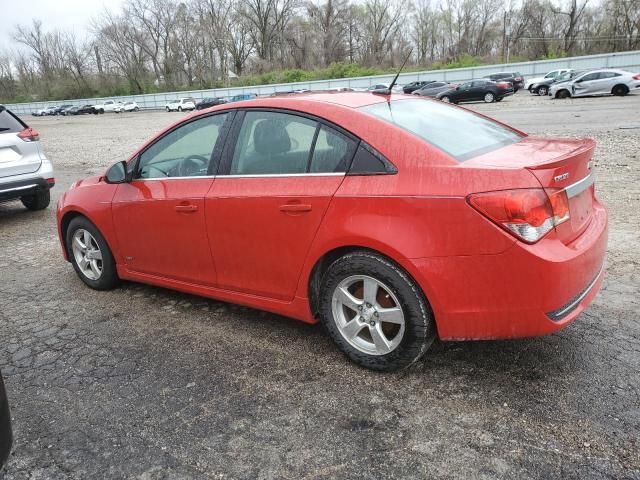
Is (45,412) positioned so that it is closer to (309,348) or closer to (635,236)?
(309,348)

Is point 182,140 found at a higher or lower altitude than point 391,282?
higher

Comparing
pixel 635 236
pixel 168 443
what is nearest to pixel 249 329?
pixel 168 443

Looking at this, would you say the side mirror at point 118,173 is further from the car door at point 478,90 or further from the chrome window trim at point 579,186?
the car door at point 478,90

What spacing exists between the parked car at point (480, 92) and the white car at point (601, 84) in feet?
10.5

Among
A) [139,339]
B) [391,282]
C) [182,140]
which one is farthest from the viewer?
[182,140]

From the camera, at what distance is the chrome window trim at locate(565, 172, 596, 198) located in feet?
9.27

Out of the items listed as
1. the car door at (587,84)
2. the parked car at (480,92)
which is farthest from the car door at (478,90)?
A: the car door at (587,84)

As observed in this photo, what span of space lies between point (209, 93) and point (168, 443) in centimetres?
7340

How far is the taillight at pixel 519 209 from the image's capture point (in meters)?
2.56

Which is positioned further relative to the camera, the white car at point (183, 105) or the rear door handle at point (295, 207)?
the white car at point (183, 105)

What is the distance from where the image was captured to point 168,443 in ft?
8.59

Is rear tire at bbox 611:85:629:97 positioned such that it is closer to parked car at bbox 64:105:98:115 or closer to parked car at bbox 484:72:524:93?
parked car at bbox 484:72:524:93

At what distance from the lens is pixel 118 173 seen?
4309 mm

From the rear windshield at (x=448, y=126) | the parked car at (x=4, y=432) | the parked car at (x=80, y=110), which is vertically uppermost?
Result: the rear windshield at (x=448, y=126)
